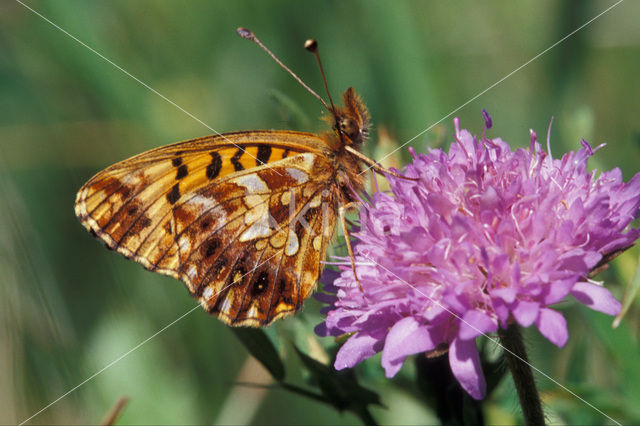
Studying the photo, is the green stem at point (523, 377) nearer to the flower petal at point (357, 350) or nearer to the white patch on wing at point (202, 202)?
the flower petal at point (357, 350)

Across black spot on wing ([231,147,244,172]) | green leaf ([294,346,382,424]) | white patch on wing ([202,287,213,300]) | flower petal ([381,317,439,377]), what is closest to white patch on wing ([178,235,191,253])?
white patch on wing ([202,287,213,300])

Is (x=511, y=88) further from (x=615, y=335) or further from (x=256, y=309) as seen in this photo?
(x=256, y=309)

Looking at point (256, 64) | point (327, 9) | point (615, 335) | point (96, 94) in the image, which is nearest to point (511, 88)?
point (327, 9)

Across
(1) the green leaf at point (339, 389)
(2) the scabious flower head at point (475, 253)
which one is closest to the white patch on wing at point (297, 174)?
(2) the scabious flower head at point (475, 253)

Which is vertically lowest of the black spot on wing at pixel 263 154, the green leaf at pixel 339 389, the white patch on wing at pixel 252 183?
the green leaf at pixel 339 389

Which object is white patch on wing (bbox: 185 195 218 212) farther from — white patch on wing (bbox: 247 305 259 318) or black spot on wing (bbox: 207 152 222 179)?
white patch on wing (bbox: 247 305 259 318)

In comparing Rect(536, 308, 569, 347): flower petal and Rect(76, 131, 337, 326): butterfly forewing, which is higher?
Rect(76, 131, 337, 326): butterfly forewing
